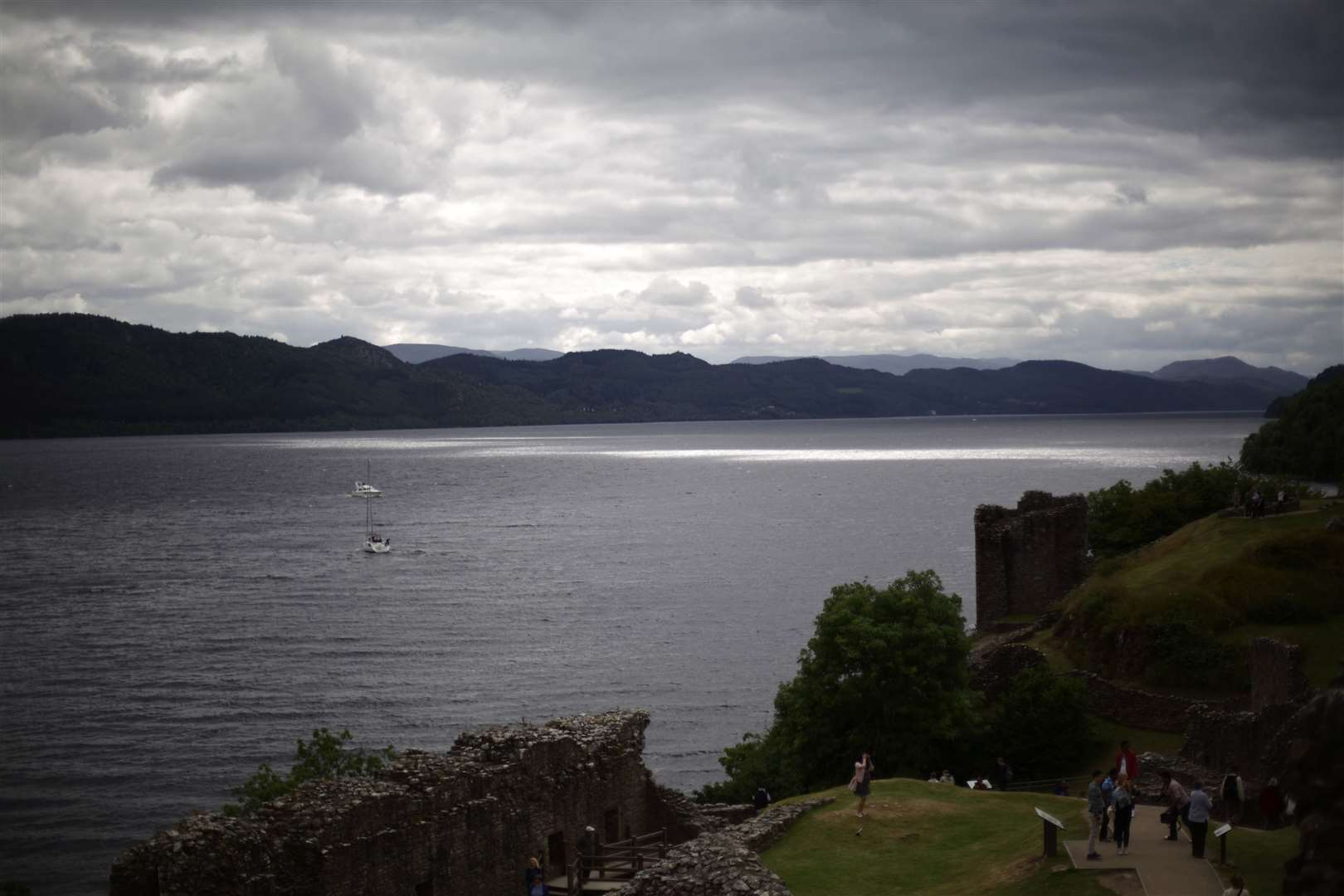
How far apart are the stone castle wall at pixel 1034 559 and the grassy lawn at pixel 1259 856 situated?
38781 millimetres

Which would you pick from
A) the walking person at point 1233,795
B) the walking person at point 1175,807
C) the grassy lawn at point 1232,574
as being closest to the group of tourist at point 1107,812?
the walking person at point 1175,807

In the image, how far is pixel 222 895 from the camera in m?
20.0

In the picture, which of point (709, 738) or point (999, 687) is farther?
point (709, 738)

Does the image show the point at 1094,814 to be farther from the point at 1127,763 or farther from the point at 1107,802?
the point at 1127,763

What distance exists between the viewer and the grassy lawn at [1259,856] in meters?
19.3

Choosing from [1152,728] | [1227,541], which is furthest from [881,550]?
[1152,728]

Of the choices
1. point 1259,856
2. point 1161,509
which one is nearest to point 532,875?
point 1259,856

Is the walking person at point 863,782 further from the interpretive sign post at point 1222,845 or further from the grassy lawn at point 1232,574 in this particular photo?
the grassy lawn at point 1232,574

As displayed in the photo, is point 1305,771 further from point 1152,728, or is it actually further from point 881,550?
point 881,550

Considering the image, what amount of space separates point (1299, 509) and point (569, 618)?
53347mm

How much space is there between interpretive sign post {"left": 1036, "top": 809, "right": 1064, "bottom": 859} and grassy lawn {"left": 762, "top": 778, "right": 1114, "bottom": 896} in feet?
0.60

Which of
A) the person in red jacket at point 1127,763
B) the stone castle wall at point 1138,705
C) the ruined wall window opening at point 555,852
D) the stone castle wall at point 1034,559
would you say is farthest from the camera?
the stone castle wall at point 1034,559

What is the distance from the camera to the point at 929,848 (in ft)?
84.6

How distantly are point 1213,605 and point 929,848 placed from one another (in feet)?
83.3
